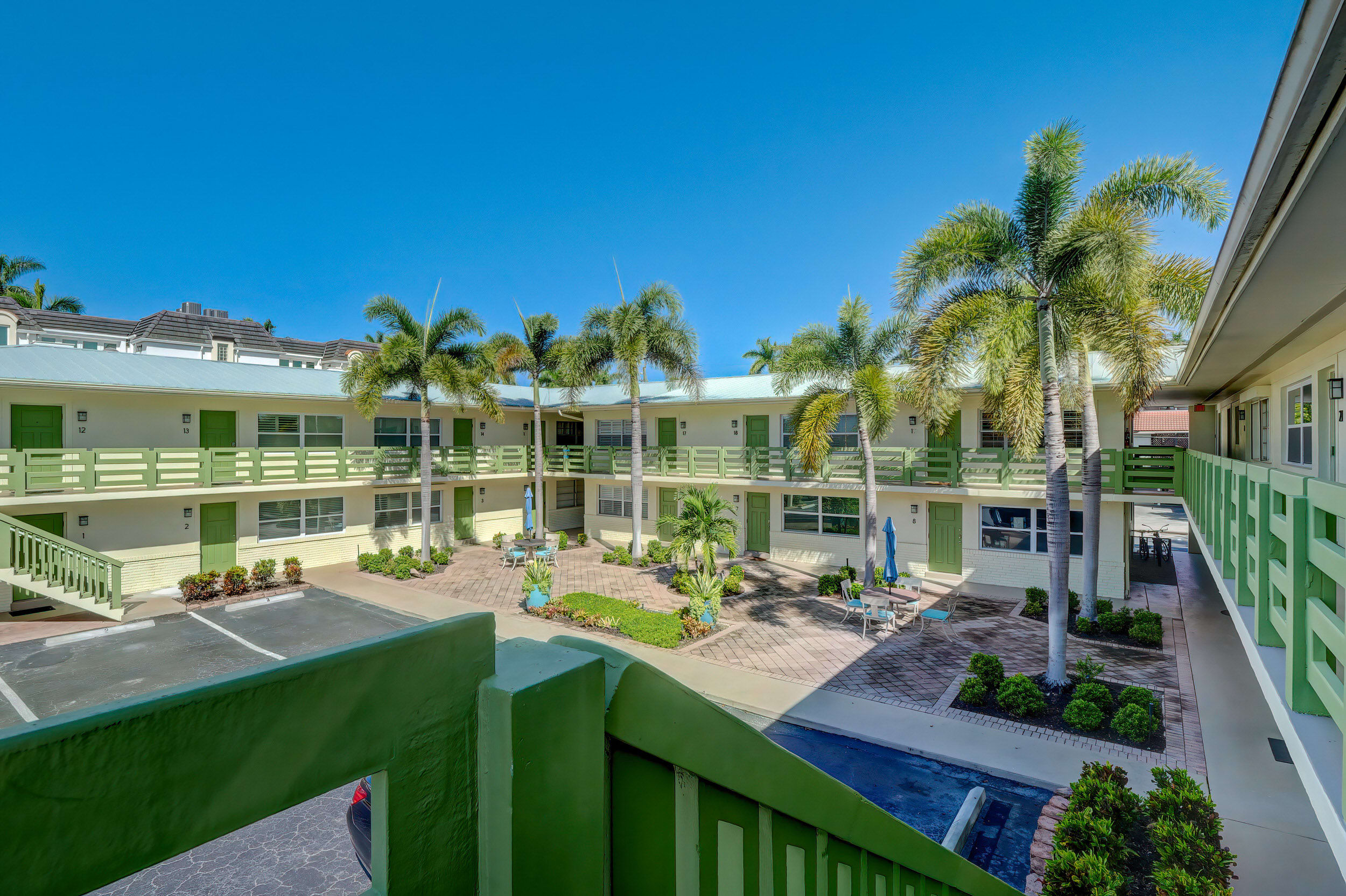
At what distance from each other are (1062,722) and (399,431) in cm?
2313

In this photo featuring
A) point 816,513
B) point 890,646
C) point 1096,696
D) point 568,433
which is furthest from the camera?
point 568,433

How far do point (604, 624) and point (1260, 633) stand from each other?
503 inches

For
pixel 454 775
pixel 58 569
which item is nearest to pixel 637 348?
pixel 58 569

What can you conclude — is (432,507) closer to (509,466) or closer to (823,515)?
(509,466)

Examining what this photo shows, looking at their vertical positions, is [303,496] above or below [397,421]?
below

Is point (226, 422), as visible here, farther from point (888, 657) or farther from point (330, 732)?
point (330, 732)

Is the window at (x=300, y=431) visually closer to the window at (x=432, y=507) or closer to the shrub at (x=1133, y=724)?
the window at (x=432, y=507)

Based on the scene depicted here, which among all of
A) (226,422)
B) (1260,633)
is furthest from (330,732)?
(226,422)

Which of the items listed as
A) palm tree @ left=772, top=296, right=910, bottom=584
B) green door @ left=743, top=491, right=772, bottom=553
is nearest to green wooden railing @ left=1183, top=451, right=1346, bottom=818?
palm tree @ left=772, top=296, right=910, bottom=584

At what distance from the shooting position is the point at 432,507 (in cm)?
2684

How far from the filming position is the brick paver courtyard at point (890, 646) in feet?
37.5

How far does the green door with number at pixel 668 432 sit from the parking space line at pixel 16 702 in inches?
774

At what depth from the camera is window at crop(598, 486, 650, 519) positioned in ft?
91.1

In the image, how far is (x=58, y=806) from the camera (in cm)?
63
